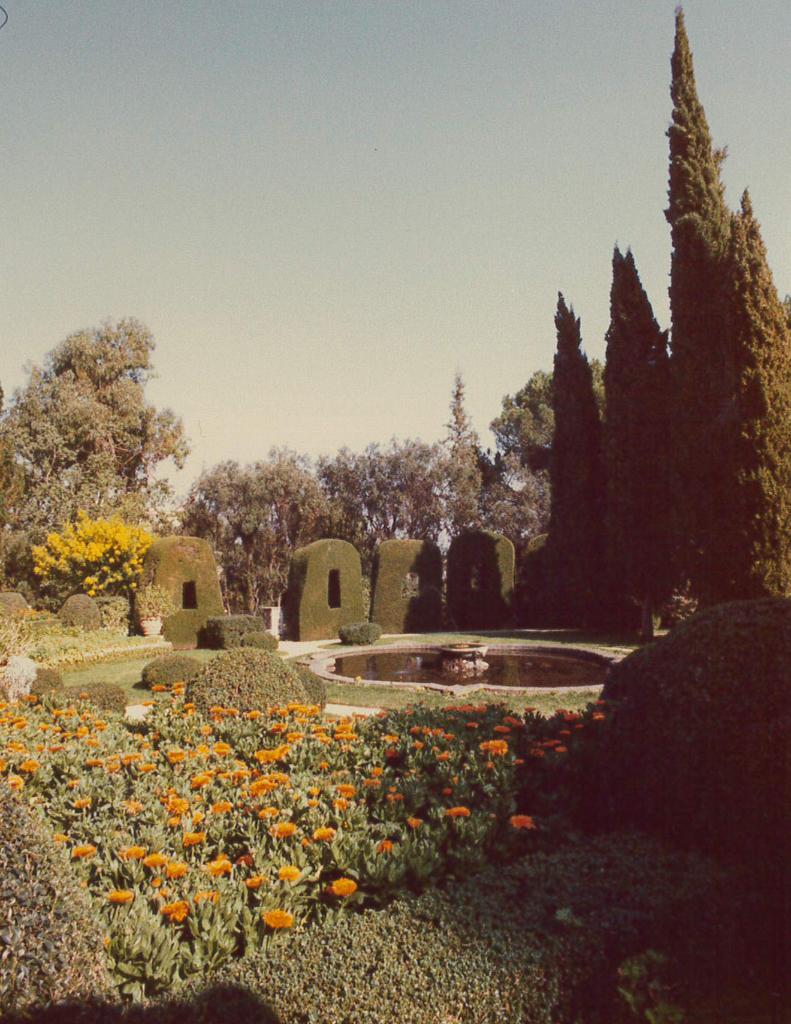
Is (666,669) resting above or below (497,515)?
below

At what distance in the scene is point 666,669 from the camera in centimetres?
455

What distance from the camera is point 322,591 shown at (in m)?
21.9

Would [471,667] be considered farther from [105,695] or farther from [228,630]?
[105,695]

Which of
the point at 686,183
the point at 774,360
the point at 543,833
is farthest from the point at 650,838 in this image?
the point at 686,183

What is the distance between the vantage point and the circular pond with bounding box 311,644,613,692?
13.0m

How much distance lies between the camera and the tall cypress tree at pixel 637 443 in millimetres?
19297

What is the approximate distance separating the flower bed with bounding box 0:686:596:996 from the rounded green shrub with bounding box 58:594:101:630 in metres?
15.4

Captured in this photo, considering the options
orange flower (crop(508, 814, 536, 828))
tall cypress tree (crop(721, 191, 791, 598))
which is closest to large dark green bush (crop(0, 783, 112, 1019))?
orange flower (crop(508, 814, 536, 828))

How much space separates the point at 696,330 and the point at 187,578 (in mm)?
15072

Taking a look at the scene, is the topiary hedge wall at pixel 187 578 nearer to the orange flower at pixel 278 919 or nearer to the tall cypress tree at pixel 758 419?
the tall cypress tree at pixel 758 419

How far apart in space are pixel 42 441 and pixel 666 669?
1293 inches

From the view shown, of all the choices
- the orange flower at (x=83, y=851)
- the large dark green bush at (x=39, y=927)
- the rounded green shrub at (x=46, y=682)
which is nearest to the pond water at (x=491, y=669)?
the rounded green shrub at (x=46, y=682)

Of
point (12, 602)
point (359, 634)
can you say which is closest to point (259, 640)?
point (359, 634)

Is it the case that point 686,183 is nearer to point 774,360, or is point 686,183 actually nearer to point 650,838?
point 774,360
